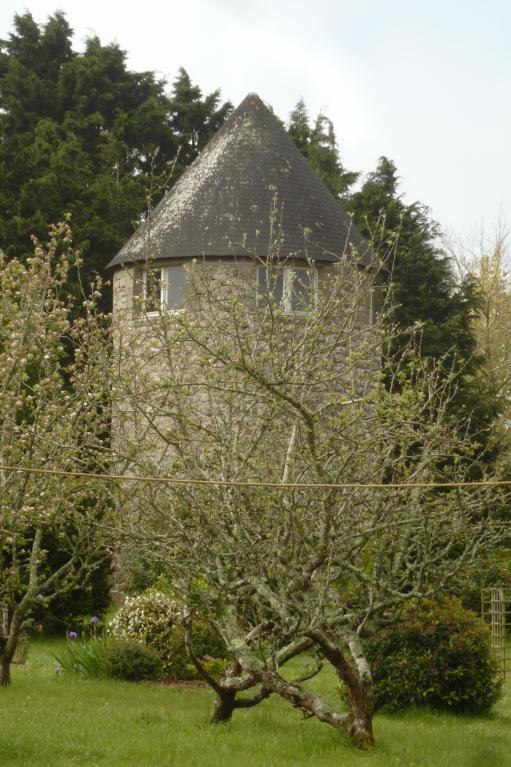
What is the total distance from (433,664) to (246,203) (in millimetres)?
Result: 10801

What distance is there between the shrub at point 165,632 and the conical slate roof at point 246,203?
6850 mm

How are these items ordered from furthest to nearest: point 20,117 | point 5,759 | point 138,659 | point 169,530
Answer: point 20,117 < point 138,659 < point 169,530 < point 5,759

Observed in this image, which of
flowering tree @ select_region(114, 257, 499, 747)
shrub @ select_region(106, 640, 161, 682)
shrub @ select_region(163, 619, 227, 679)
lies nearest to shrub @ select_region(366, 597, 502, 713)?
flowering tree @ select_region(114, 257, 499, 747)

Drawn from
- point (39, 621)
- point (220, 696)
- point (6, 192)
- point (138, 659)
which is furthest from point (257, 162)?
point (220, 696)

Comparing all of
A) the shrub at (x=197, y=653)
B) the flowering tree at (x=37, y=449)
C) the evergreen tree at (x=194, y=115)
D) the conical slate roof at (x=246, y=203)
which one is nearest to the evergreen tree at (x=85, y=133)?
the evergreen tree at (x=194, y=115)

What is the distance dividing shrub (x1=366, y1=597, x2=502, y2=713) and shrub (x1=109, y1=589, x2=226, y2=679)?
106 inches

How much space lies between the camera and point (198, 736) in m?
9.38

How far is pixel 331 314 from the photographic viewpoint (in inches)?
401

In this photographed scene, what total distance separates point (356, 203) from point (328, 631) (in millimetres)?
17378

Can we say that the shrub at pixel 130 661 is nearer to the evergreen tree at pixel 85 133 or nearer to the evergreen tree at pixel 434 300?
the evergreen tree at pixel 434 300

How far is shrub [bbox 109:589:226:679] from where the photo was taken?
13.5m

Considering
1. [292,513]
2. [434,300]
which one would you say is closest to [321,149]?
[434,300]

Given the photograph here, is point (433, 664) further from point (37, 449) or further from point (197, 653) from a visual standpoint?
point (37, 449)

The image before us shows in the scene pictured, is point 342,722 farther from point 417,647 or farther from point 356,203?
point 356,203
